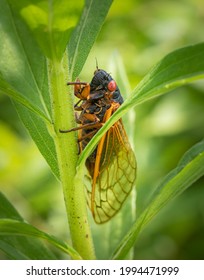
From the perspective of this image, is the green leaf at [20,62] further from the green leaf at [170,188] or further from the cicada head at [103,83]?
the cicada head at [103,83]

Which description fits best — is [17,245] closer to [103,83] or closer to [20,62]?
[20,62]

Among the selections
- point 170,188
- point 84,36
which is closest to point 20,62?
point 84,36

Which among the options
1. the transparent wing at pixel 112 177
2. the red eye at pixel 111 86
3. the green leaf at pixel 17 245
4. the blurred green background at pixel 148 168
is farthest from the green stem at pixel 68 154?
the blurred green background at pixel 148 168

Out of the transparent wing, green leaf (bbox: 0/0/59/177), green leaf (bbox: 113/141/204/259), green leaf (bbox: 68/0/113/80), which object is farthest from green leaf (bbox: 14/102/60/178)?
the transparent wing
